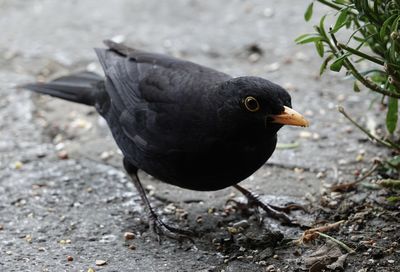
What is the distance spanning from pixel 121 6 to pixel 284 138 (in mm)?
2955

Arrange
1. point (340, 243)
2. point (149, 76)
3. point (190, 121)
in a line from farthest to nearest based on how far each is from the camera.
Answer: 1. point (149, 76)
2. point (190, 121)
3. point (340, 243)

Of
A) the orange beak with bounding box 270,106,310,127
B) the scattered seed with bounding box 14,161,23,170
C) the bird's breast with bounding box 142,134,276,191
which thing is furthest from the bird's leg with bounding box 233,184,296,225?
the scattered seed with bounding box 14,161,23,170

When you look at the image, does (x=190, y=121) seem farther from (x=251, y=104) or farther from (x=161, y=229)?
(x=161, y=229)

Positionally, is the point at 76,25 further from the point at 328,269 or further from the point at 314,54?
the point at 328,269

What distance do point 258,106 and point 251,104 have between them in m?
0.04

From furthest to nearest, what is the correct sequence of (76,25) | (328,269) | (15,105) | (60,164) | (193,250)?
(76,25)
(15,105)
(60,164)
(193,250)
(328,269)

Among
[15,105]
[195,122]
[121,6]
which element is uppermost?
[195,122]

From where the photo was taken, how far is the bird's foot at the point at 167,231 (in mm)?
3945

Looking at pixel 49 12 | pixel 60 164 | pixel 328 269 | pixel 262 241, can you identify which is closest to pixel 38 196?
pixel 60 164

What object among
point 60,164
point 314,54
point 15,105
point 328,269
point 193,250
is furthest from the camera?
point 314,54

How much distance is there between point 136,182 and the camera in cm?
444

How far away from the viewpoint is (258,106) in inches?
143

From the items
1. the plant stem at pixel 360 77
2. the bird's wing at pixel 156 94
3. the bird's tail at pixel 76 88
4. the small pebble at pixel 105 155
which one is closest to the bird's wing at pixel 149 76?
the bird's wing at pixel 156 94

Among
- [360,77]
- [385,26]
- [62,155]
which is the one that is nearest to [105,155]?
[62,155]
